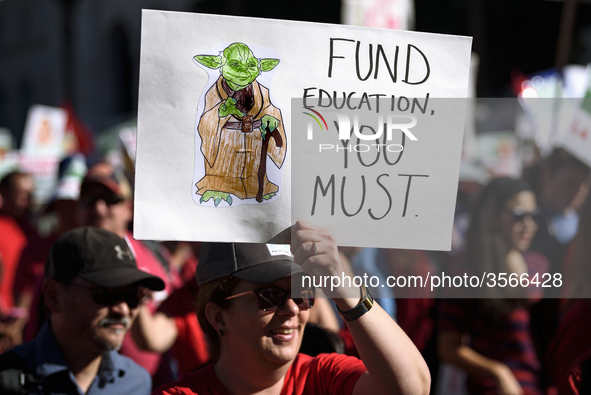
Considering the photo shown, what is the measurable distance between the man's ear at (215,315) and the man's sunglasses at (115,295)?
14.7 inches

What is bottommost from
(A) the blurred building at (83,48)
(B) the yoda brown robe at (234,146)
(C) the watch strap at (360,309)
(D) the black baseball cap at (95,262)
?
(D) the black baseball cap at (95,262)

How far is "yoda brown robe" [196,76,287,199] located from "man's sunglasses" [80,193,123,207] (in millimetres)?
1817

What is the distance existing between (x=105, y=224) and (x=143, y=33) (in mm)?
1881

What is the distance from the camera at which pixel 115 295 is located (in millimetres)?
1857

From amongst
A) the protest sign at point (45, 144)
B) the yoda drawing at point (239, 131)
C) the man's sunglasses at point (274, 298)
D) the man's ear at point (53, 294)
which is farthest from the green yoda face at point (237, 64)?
the protest sign at point (45, 144)

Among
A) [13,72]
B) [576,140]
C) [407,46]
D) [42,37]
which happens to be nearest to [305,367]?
[407,46]

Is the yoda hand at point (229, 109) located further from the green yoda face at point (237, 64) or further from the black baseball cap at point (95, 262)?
the black baseball cap at point (95, 262)

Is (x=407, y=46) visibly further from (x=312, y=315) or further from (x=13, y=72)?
(x=13, y=72)

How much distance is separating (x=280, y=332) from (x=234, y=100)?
0.59 meters

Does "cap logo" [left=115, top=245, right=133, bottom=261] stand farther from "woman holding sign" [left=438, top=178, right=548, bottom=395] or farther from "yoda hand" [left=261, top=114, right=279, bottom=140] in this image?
"woman holding sign" [left=438, top=178, right=548, bottom=395]

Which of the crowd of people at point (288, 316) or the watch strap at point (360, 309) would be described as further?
the crowd of people at point (288, 316)

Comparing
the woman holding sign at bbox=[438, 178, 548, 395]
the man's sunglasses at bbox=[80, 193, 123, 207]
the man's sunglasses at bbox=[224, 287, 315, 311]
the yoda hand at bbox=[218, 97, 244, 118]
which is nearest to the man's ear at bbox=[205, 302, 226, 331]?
the man's sunglasses at bbox=[224, 287, 315, 311]

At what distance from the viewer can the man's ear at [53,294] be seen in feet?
6.16

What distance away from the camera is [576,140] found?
9.58 ft
